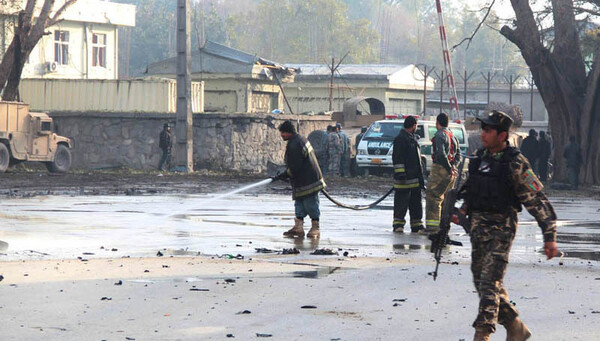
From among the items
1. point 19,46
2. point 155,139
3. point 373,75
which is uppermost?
point 19,46

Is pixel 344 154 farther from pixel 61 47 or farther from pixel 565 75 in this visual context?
pixel 61 47

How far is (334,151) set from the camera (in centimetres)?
3161

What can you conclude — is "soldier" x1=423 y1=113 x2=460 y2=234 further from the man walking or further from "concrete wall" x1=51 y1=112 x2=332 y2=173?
"concrete wall" x1=51 y1=112 x2=332 y2=173

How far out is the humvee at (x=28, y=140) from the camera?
31.7 metres

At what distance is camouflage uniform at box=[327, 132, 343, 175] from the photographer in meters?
31.5

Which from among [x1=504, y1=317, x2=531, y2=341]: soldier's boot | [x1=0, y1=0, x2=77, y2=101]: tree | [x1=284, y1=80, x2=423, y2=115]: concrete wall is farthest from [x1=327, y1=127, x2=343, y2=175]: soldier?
[x1=504, y1=317, x2=531, y2=341]: soldier's boot

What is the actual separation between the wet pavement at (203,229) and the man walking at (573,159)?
6308 millimetres

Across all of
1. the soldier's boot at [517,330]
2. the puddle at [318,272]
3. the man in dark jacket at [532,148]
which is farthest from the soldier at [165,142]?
the soldier's boot at [517,330]

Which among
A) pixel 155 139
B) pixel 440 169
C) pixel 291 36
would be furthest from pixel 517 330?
pixel 291 36

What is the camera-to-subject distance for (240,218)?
18.1 m

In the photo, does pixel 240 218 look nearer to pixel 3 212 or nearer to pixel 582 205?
pixel 3 212

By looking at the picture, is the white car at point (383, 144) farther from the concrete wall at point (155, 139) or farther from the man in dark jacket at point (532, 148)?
the concrete wall at point (155, 139)

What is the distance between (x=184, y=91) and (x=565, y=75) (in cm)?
1072

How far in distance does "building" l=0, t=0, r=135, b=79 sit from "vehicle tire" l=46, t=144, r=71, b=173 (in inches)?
610
